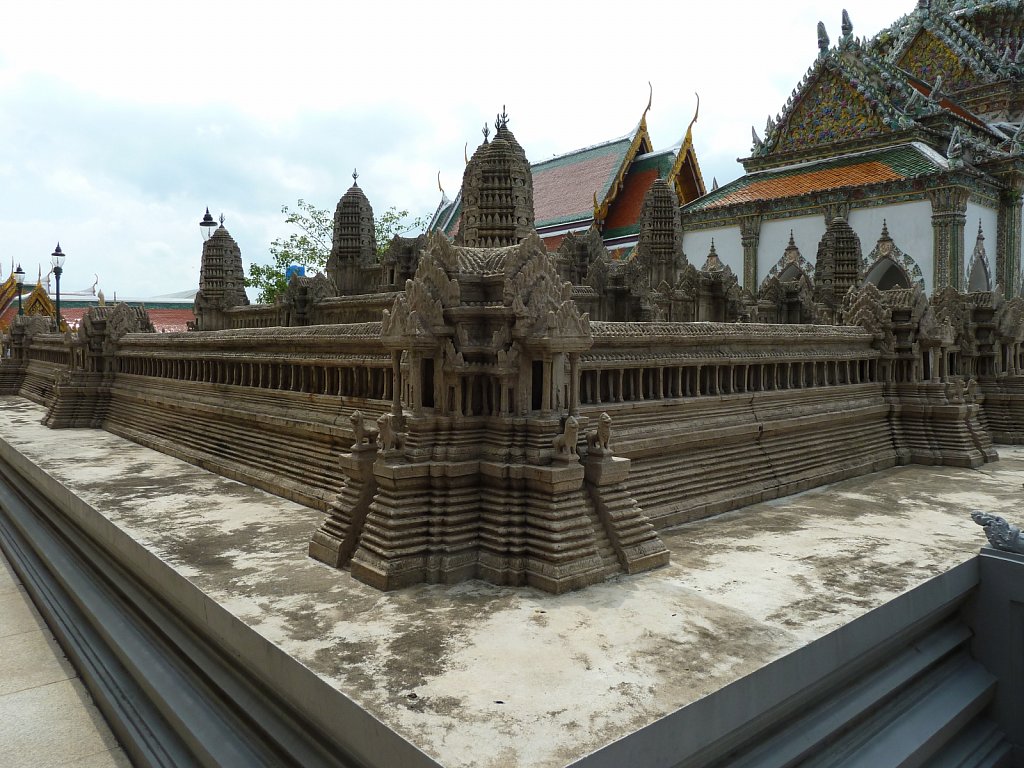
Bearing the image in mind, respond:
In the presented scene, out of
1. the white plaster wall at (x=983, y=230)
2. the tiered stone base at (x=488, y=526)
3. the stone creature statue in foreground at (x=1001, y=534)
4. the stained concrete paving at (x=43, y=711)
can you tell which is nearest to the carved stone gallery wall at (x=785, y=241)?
the white plaster wall at (x=983, y=230)

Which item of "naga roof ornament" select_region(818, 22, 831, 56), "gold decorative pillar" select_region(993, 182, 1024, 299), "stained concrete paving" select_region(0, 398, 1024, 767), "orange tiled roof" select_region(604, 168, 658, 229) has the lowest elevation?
"stained concrete paving" select_region(0, 398, 1024, 767)

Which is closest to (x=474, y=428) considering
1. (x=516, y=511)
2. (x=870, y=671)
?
(x=516, y=511)

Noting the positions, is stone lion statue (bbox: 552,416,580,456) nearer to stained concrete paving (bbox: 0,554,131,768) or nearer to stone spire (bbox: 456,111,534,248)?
stained concrete paving (bbox: 0,554,131,768)

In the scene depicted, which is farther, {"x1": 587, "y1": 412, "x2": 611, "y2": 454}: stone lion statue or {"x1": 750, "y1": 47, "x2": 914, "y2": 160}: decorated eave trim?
{"x1": 750, "y1": 47, "x2": 914, "y2": 160}: decorated eave trim

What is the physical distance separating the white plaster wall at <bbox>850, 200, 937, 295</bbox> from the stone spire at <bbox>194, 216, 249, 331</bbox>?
23392 millimetres

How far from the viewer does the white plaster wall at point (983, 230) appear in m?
29.1

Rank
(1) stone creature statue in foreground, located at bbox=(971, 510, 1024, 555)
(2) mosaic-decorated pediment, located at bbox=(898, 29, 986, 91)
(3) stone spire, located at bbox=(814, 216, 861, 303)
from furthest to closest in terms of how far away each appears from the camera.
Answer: (2) mosaic-decorated pediment, located at bbox=(898, 29, 986, 91) < (3) stone spire, located at bbox=(814, 216, 861, 303) < (1) stone creature statue in foreground, located at bbox=(971, 510, 1024, 555)

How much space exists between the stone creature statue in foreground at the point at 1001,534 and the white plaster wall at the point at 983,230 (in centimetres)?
2435

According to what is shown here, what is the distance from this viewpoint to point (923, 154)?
29.8m

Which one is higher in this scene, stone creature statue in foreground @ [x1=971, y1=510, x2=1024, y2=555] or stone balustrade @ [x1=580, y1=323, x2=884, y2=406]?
stone balustrade @ [x1=580, y1=323, x2=884, y2=406]

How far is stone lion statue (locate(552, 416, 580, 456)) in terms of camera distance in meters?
7.07

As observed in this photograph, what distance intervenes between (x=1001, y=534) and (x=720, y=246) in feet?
99.1

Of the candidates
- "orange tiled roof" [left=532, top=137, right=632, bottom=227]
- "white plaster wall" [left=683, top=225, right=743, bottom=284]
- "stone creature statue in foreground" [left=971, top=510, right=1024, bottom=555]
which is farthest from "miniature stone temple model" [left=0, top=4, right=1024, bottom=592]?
"orange tiled roof" [left=532, top=137, right=632, bottom=227]

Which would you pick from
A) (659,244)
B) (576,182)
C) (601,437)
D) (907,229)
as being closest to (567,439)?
(601,437)
